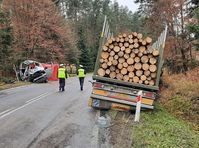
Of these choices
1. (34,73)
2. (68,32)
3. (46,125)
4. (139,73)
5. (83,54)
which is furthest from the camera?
(83,54)

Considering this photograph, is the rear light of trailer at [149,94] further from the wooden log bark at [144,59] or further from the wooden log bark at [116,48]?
the wooden log bark at [116,48]

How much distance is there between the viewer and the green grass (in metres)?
8.26

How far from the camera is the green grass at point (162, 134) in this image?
826 cm

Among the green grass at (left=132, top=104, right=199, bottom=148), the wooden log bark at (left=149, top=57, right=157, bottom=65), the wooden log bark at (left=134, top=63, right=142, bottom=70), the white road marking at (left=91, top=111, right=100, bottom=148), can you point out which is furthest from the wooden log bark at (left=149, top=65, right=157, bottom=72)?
the white road marking at (left=91, top=111, right=100, bottom=148)

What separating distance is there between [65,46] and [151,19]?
27313mm

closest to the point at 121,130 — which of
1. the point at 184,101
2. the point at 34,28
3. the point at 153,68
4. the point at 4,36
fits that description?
the point at 153,68

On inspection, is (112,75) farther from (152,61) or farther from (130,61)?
(152,61)

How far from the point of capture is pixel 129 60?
1341 centimetres

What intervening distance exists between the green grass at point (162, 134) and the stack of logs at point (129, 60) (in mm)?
1858

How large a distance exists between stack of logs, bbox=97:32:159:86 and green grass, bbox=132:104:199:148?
1858mm

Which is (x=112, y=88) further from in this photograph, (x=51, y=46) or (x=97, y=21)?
(x=97, y=21)

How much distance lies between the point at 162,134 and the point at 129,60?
15.2ft

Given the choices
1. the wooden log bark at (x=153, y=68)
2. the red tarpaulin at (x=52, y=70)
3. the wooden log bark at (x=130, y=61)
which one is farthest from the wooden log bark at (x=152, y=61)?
the red tarpaulin at (x=52, y=70)

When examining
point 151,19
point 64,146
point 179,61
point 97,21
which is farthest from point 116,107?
point 97,21
